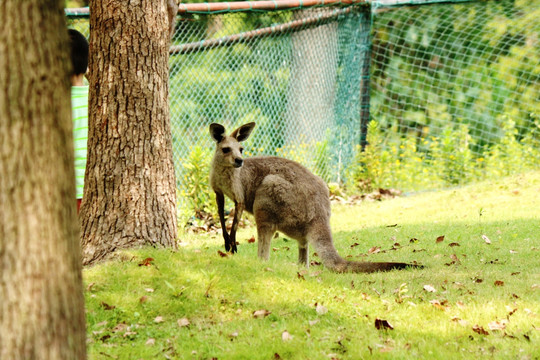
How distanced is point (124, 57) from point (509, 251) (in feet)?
14.3

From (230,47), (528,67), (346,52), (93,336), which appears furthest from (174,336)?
(528,67)

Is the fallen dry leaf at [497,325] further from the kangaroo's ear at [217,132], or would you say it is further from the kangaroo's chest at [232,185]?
the kangaroo's ear at [217,132]

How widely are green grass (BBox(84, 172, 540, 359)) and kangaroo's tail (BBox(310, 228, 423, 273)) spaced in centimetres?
9

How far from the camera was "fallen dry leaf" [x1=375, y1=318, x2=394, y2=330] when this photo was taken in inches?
183

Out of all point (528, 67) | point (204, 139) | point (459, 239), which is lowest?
point (459, 239)

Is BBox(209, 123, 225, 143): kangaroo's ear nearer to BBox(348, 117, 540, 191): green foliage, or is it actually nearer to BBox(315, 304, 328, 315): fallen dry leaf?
BBox(315, 304, 328, 315): fallen dry leaf

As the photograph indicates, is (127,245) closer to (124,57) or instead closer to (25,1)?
(124,57)

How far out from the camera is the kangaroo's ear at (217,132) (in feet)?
22.6

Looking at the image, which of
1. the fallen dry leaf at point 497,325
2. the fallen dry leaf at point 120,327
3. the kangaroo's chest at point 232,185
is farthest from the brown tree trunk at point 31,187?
the kangaroo's chest at point 232,185

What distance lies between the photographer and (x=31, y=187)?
2.81 m

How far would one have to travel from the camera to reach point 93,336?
4.48 meters

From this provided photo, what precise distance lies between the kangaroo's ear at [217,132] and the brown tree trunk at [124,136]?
44.6 inches

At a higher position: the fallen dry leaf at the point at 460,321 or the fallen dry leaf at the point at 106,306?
the fallen dry leaf at the point at 106,306

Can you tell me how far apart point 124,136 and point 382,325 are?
8.54 ft
